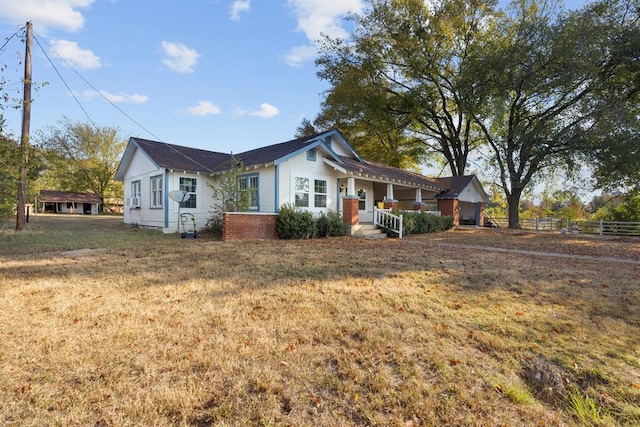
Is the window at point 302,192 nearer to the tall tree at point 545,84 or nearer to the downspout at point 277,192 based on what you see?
the downspout at point 277,192

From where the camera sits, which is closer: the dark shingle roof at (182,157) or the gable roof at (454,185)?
the dark shingle roof at (182,157)

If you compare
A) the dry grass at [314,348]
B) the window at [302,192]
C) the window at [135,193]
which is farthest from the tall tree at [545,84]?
the window at [135,193]

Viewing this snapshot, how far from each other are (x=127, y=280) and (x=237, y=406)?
4338 millimetres

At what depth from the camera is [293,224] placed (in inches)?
504

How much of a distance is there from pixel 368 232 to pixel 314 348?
1230 cm

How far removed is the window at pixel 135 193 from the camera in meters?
18.4

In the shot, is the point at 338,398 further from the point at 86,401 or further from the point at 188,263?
the point at 188,263

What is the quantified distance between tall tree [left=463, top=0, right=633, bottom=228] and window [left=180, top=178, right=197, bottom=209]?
17792 mm

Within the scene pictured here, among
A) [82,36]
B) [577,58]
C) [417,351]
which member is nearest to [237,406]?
[417,351]

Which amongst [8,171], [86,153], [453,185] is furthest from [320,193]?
[86,153]

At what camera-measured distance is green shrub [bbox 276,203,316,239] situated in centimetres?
1284

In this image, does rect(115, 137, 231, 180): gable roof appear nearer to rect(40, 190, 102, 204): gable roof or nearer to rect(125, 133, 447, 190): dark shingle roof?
rect(125, 133, 447, 190): dark shingle roof

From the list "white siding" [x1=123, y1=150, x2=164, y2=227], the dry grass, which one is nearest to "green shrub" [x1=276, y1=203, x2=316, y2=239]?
"white siding" [x1=123, y1=150, x2=164, y2=227]

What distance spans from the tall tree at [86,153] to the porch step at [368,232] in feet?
127
